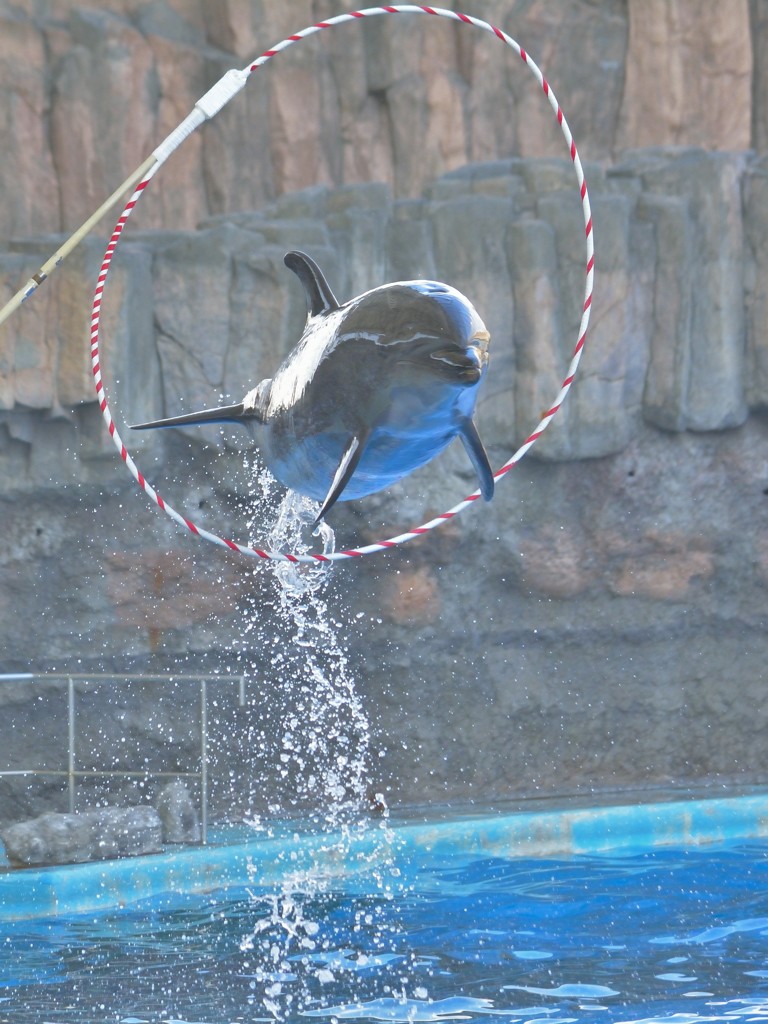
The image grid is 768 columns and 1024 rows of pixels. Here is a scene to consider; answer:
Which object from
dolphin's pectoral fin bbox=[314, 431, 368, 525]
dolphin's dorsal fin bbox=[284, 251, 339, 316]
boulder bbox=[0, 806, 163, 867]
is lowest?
boulder bbox=[0, 806, 163, 867]

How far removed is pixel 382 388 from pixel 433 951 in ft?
9.14

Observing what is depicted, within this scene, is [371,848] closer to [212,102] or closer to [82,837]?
[82,837]

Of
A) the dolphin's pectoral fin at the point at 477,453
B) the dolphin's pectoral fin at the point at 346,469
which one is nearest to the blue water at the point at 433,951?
the dolphin's pectoral fin at the point at 477,453

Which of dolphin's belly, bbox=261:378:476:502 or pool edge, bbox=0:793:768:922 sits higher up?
dolphin's belly, bbox=261:378:476:502

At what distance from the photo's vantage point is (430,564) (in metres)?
8.75

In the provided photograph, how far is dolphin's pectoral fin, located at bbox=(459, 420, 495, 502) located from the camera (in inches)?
135

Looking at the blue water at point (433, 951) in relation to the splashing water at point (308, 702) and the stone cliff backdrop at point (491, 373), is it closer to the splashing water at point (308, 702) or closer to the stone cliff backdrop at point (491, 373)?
the splashing water at point (308, 702)

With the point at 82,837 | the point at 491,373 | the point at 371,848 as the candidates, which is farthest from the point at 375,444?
the point at 491,373

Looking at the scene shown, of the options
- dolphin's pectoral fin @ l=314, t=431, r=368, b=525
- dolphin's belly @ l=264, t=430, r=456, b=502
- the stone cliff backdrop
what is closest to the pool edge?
the stone cliff backdrop

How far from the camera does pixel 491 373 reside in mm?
8492

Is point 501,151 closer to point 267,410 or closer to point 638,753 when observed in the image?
point 638,753

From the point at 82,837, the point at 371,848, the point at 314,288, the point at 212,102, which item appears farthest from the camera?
the point at 371,848

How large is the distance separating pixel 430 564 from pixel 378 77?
130 inches

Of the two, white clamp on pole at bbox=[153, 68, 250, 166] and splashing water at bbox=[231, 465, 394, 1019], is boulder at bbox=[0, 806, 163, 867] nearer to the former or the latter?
splashing water at bbox=[231, 465, 394, 1019]
